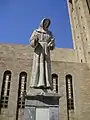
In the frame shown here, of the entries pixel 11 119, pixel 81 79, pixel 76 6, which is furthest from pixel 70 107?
pixel 76 6

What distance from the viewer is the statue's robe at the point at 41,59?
4.84 metres

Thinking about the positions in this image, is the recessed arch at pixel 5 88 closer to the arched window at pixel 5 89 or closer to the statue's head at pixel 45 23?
the arched window at pixel 5 89

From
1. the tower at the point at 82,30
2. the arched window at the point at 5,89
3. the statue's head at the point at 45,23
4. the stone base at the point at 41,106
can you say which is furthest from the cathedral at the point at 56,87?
the stone base at the point at 41,106

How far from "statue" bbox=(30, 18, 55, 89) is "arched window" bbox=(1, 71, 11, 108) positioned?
453 inches

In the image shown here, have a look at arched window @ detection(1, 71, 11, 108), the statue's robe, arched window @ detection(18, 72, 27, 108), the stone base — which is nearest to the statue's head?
the statue's robe

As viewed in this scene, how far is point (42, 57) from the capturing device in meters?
5.16

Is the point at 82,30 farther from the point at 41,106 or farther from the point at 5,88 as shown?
the point at 41,106

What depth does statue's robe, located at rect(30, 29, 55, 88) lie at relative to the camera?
484 cm

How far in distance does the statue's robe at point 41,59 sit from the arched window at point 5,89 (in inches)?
453

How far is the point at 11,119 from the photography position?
14844 mm

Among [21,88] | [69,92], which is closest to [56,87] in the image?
[69,92]

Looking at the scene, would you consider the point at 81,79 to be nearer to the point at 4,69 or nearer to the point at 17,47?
the point at 4,69

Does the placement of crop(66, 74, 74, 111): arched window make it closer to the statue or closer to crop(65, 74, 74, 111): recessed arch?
crop(65, 74, 74, 111): recessed arch

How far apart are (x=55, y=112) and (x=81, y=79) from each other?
14197 mm
